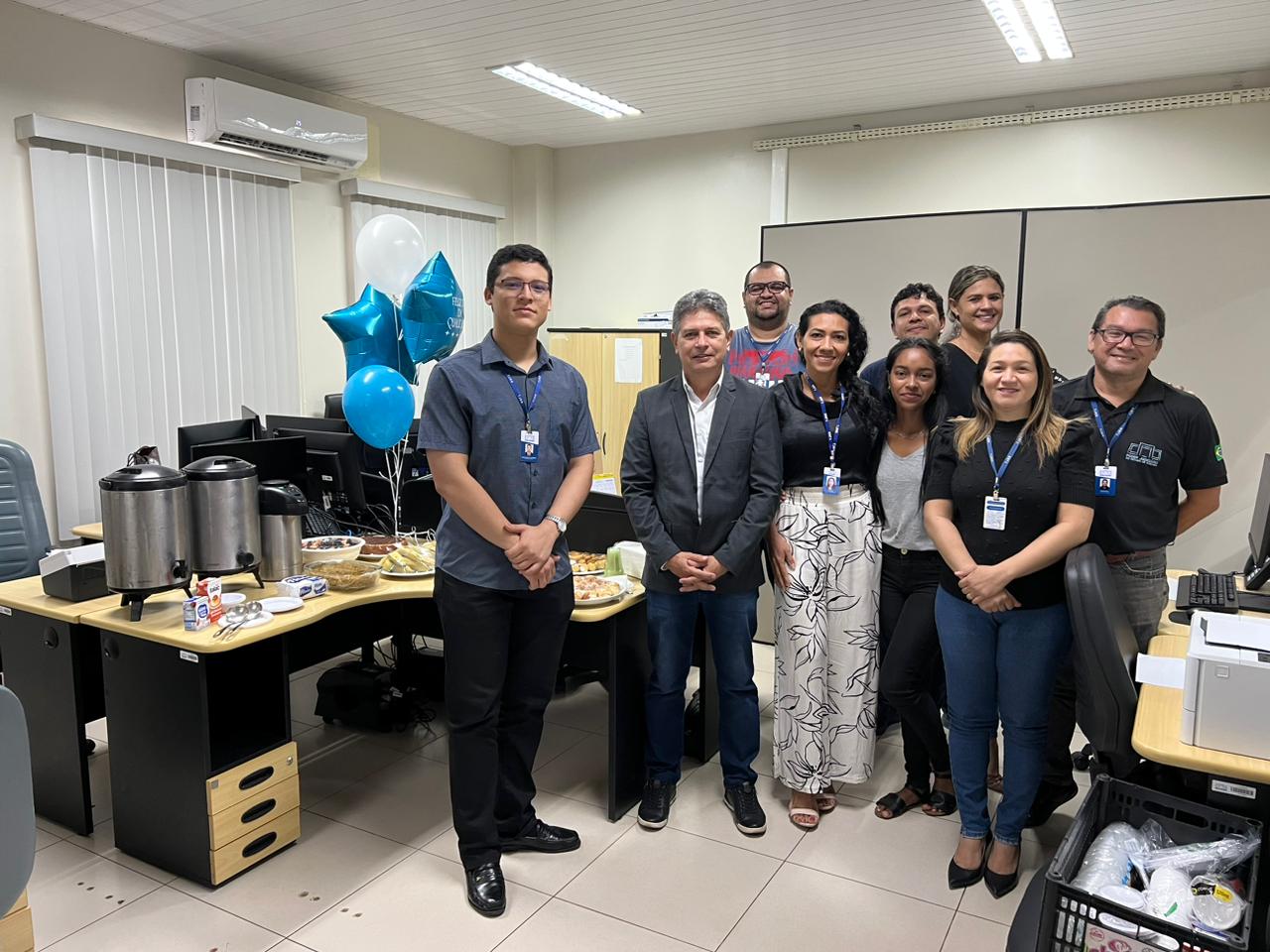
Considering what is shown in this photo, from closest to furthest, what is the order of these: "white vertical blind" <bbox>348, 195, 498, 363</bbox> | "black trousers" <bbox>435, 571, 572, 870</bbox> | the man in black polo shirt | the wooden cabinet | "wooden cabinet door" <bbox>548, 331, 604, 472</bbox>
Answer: "black trousers" <bbox>435, 571, 572, 870</bbox> < the man in black polo shirt < the wooden cabinet < "wooden cabinet door" <bbox>548, 331, 604, 472</bbox> < "white vertical blind" <bbox>348, 195, 498, 363</bbox>

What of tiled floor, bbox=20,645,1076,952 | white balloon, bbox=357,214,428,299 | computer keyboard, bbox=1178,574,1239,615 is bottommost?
tiled floor, bbox=20,645,1076,952

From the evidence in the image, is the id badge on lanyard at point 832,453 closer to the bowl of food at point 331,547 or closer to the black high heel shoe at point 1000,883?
the black high heel shoe at point 1000,883

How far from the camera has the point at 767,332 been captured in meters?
3.54

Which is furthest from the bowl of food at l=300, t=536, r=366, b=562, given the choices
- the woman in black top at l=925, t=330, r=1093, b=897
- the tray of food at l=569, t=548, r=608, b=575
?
the woman in black top at l=925, t=330, r=1093, b=897

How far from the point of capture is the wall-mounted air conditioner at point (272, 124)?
14.5 feet

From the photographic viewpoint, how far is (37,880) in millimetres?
2578

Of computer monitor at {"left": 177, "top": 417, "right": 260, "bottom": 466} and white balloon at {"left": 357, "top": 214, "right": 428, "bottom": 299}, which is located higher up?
white balloon at {"left": 357, "top": 214, "right": 428, "bottom": 299}

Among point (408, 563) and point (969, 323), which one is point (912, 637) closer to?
point (969, 323)

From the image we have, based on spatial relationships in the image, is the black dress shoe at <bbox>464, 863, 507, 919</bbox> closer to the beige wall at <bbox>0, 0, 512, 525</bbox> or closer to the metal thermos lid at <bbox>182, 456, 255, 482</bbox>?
the metal thermos lid at <bbox>182, 456, 255, 482</bbox>

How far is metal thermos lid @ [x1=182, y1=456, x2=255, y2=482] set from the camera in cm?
267

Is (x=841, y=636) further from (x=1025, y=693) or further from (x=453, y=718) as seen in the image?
(x=453, y=718)

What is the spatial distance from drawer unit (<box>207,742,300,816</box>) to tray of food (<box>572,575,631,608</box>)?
38.8 inches

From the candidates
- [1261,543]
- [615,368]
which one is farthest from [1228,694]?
[615,368]

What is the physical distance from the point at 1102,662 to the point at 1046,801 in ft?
3.47
